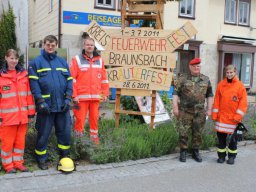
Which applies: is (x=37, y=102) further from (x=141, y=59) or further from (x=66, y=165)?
(x=141, y=59)

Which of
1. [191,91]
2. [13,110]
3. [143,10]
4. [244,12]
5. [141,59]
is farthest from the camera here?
[244,12]

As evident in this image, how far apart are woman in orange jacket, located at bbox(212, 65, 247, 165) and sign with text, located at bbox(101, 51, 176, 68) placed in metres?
1.45

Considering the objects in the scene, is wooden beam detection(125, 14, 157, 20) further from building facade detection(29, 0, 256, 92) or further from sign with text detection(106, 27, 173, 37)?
building facade detection(29, 0, 256, 92)

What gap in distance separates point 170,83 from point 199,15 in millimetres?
10612

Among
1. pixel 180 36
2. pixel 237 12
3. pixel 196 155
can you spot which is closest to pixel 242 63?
pixel 237 12

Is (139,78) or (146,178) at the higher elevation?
(139,78)

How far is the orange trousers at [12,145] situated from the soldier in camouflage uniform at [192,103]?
8.41 ft

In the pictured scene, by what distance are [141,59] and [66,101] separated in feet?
8.43

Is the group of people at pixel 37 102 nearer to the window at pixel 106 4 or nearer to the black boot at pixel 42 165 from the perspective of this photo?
the black boot at pixel 42 165

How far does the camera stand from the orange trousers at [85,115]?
6.18m

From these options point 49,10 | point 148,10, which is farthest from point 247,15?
point 148,10

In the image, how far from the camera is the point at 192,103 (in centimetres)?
613

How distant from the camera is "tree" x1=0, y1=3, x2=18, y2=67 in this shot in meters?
14.7

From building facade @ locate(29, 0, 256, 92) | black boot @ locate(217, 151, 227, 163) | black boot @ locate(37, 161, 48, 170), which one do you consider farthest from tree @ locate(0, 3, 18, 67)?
black boot @ locate(217, 151, 227, 163)
